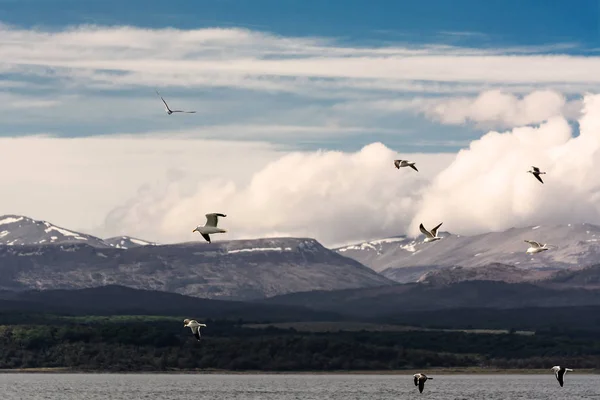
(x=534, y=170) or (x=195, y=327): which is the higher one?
(x=534, y=170)

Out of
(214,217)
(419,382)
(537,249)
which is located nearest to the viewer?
(214,217)

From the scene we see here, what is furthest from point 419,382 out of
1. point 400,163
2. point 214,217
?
point 214,217

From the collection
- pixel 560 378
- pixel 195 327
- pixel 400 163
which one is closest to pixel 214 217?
pixel 195 327

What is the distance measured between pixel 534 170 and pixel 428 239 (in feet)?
42.4

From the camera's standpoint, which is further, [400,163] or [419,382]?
[419,382]

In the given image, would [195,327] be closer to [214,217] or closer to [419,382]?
[214,217]

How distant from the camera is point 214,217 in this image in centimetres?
9294

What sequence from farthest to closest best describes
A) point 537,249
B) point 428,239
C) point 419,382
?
point 419,382, point 537,249, point 428,239

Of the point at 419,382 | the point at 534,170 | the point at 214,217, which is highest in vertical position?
the point at 534,170

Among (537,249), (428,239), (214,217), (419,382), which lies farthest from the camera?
(419,382)

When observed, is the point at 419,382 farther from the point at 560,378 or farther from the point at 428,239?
the point at 428,239

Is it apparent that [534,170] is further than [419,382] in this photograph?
No

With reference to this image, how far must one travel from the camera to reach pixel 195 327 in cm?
11194

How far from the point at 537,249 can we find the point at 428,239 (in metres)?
13.7
